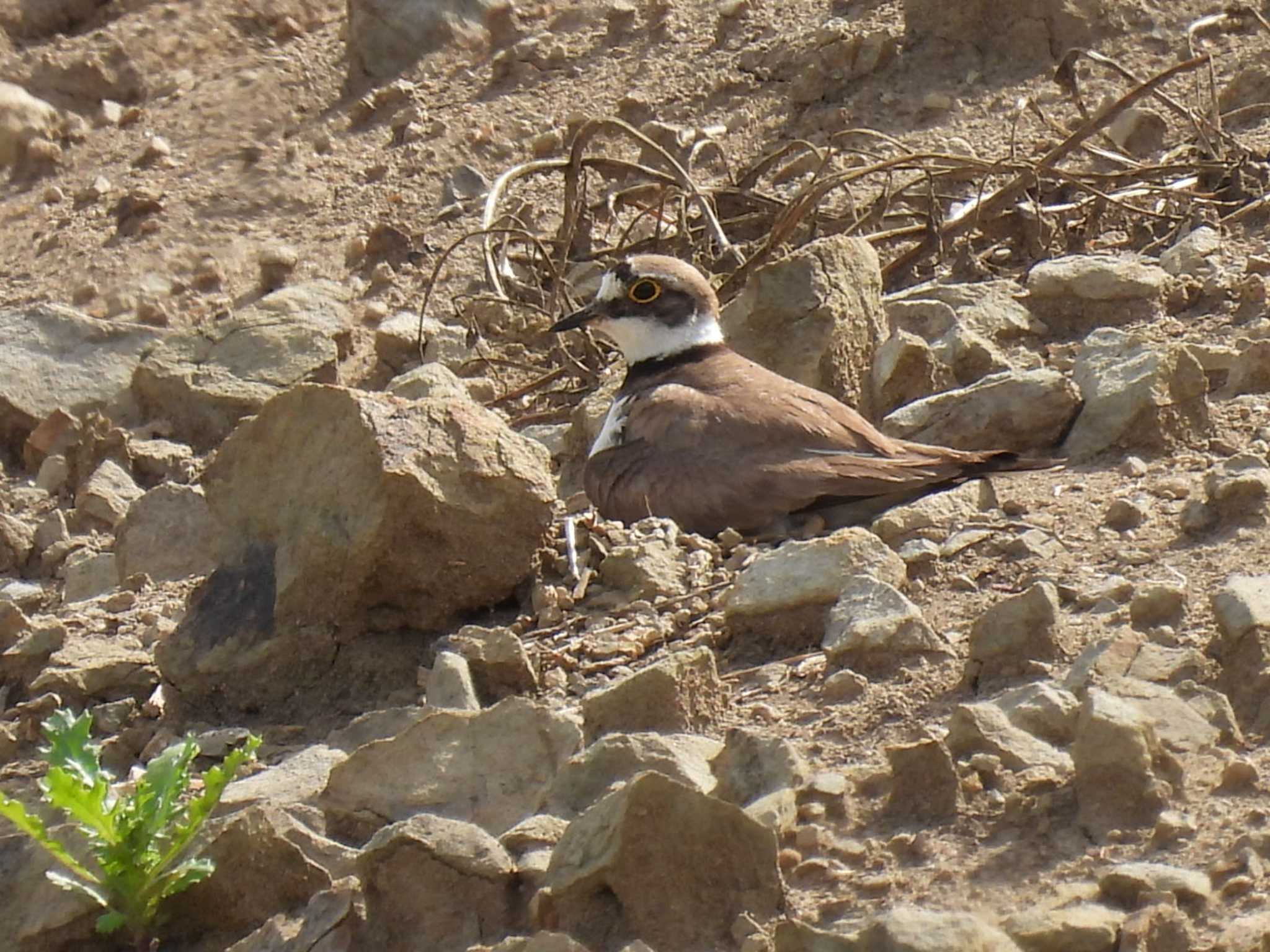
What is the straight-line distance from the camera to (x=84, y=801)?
11.2 feet

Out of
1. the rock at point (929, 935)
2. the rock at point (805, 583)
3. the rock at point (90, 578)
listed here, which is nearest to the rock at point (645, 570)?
the rock at point (805, 583)

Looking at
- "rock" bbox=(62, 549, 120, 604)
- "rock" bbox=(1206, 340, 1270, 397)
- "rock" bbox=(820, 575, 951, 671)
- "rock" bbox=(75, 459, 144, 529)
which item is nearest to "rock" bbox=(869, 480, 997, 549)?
"rock" bbox=(820, 575, 951, 671)

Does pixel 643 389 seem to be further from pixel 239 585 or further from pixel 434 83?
pixel 434 83

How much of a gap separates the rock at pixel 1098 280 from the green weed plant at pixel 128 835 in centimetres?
386

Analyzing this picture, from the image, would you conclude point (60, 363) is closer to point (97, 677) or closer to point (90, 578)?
point (90, 578)

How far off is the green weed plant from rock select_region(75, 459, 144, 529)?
324cm

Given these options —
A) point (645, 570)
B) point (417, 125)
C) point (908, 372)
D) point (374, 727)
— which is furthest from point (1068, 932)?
point (417, 125)

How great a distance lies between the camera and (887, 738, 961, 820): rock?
3309 millimetres

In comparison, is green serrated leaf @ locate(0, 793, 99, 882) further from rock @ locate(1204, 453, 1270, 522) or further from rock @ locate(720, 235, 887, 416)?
A: rock @ locate(720, 235, 887, 416)

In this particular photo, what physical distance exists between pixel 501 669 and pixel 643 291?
2.68 m

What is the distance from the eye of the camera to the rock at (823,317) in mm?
6406

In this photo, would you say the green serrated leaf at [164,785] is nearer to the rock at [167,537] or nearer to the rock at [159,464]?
the rock at [167,537]

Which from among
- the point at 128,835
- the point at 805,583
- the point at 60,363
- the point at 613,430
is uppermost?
the point at 805,583

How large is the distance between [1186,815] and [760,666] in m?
1.21
